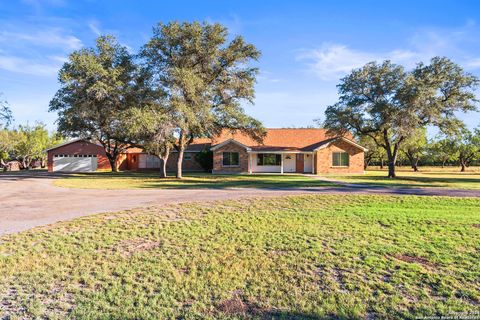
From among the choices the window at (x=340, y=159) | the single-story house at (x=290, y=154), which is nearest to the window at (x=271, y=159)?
the single-story house at (x=290, y=154)

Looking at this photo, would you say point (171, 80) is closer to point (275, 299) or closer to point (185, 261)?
point (185, 261)

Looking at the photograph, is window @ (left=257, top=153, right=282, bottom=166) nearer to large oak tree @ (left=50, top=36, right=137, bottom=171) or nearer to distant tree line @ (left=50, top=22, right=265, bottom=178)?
distant tree line @ (left=50, top=22, right=265, bottom=178)

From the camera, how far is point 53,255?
606cm

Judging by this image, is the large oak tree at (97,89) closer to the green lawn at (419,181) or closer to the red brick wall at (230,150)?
the red brick wall at (230,150)

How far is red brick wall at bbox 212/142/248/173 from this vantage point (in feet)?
103

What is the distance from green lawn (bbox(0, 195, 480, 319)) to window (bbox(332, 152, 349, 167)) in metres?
22.0

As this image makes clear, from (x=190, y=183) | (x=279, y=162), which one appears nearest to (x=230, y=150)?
(x=279, y=162)

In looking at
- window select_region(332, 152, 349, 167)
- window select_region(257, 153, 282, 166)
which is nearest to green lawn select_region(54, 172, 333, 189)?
window select_region(257, 153, 282, 166)

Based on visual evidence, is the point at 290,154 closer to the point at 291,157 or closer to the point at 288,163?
the point at 291,157

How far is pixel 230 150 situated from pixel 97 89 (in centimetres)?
1397

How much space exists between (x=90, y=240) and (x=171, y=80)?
16792 millimetres

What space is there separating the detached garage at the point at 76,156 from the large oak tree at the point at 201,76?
16119mm

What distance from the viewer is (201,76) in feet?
80.7

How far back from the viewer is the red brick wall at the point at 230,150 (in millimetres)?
31469
